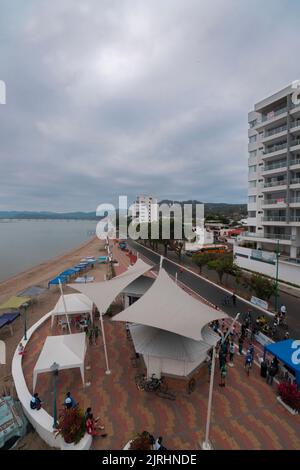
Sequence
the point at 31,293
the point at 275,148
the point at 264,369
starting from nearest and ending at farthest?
the point at 264,369 < the point at 31,293 < the point at 275,148

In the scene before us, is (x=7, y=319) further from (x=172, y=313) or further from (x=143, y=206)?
(x=143, y=206)

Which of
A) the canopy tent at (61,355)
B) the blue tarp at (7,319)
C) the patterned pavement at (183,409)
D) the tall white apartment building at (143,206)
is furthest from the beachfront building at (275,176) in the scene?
the tall white apartment building at (143,206)

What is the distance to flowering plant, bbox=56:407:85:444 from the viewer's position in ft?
24.1

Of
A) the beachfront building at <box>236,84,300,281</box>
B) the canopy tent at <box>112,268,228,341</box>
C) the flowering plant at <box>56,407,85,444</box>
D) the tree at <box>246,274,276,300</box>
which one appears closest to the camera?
the flowering plant at <box>56,407,85,444</box>

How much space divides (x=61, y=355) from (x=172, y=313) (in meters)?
5.25

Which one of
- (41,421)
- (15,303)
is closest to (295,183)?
(41,421)

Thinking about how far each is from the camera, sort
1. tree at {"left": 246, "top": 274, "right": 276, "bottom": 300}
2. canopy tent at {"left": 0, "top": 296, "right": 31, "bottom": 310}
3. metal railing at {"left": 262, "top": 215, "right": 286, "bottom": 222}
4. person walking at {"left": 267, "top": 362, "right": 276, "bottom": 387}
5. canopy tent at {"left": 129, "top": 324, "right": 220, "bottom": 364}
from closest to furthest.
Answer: canopy tent at {"left": 129, "top": 324, "right": 220, "bottom": 364}, person walking at {"left": 267, "top": 362, "right": 276, "bottom": 387}, canopy tent at {"left": 0, "top": 296, "right": 31, "bottom": 310}, tree at {"left": 246, "top": 274, "right": 276, "bottom": 300}, metal railing at {"left": 262, "top": 215, "right": 286, "bottom": 222}

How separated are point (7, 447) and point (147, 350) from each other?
18.5 ft

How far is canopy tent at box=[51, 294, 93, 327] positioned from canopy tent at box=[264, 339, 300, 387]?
35.5ft

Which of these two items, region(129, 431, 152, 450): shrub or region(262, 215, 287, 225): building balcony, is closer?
region(129, 431, 152, 450): shrub

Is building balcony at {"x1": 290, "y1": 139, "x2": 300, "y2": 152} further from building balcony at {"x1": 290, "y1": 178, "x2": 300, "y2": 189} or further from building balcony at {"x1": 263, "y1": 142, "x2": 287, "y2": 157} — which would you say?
building balcony at {"x1": 290, "y1": 178, "x2": 300, "y2": 189}

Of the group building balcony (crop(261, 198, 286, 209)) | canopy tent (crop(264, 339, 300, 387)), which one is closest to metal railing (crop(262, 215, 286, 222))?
building balcony (crop(261, 198, 286, 209))

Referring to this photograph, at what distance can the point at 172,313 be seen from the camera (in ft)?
35.2

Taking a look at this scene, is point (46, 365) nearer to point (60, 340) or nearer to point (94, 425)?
point (60, 340)
